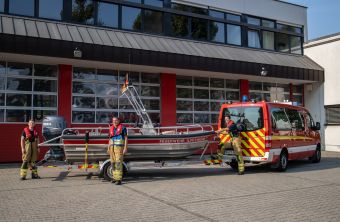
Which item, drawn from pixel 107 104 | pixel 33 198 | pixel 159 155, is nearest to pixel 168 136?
pixel 159 155

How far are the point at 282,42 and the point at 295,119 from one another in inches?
407

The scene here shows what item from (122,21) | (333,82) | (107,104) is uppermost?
(122,21)

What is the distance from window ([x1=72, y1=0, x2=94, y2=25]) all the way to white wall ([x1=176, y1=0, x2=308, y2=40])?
16.0 ft

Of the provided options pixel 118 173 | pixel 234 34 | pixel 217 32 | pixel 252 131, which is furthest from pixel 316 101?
pixel 118 173

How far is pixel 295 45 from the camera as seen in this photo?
23.4 metres

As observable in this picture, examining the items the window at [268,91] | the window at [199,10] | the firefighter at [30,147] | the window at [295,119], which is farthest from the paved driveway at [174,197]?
the window at [199,10]

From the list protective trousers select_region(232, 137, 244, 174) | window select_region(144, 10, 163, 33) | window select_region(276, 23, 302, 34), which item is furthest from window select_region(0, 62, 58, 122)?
window select_region(276, 23, 302, 34)

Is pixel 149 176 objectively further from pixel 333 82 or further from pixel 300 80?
pixel 333 82

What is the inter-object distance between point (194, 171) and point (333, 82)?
1250 cm

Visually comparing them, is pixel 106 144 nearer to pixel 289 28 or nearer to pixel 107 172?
pixel 107 172

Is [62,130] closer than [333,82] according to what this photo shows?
Yes

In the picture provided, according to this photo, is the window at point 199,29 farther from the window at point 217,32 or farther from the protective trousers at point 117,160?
the protective trousers at point 117,160

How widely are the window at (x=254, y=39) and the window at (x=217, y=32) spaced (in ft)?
6.52

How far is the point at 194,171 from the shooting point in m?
12.9
